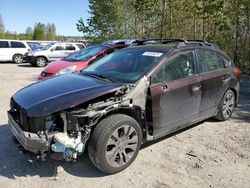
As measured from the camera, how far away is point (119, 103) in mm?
3768

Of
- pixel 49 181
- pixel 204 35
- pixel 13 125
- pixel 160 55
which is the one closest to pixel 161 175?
pixel 49 181

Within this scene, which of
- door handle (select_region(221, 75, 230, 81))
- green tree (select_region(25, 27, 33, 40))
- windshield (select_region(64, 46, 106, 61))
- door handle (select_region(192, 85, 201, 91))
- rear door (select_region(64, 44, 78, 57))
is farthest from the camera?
green tree (select_region(25, 27, 33, 40))

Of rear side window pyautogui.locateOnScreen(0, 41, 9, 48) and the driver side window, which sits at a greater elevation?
rear side window pyautogui.locateOnScreen(0, 41, 9, 48)

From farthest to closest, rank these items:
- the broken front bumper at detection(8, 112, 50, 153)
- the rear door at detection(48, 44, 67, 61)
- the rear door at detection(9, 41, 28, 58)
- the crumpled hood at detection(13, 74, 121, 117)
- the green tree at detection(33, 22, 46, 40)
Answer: the green tree at detection(33, 22, 46, 40) < the rear door at detection(9, 41, 28, 58) < the rear door at detection(48, 44, 67, 61) < the crumpled hood at detection(13, 74, 121, 117) < the broken front bumper at detection(8, 112, 50, 153)

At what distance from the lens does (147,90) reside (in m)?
4.02

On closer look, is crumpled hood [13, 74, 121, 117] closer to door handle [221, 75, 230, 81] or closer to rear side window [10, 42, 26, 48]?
door handle [221, 75, 230, 81]

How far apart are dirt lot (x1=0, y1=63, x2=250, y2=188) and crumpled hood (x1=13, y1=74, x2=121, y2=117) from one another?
88 centimetres

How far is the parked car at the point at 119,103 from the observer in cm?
348

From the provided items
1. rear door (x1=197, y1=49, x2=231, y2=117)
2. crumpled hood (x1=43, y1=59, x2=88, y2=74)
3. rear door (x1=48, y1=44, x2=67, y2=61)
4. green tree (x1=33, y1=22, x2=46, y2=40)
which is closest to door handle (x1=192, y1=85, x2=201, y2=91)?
rear door (x1=197, y1=49, x2=231, y2=117)

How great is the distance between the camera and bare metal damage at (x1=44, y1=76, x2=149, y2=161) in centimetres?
346

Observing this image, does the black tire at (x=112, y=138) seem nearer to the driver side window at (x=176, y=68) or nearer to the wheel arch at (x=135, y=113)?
the wheel arch at (x=135, y=113)

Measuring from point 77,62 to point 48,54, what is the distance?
9.22 meters

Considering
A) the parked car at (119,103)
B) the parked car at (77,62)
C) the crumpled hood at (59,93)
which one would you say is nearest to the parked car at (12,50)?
the parked car at (77,62)

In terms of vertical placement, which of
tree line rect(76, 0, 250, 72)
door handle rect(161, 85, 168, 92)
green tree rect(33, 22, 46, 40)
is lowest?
door handle rect(161, 85, 168, 92)
